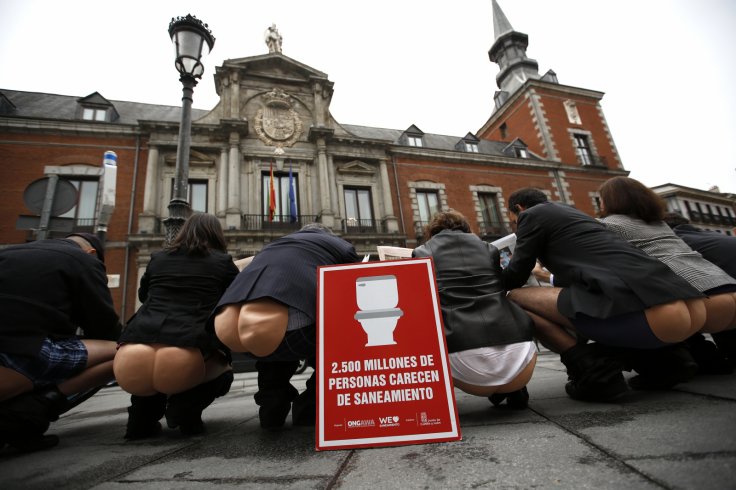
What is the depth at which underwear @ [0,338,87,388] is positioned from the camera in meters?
1.68

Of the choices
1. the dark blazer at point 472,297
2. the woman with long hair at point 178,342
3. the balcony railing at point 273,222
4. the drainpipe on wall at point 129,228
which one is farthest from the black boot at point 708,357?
the drainpipe on wall at point 129,228

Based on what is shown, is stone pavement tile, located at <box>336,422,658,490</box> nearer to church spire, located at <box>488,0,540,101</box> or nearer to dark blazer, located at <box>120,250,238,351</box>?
dark blazer, located at <box>120,250,238,351</box>

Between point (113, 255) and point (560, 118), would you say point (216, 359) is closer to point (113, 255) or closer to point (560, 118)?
point (113, 255)

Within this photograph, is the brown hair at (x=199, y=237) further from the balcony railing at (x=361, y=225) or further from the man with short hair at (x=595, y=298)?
the balcony railing at (x=361, y=225)

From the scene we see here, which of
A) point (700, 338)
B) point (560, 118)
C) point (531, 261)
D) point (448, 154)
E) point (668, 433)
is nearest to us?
point (668, 433)

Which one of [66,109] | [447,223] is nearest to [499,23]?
[66,109]

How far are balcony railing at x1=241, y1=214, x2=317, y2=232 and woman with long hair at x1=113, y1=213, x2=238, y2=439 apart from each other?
9.99m

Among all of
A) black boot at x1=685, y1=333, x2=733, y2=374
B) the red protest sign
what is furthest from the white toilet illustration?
black boot at x1=685, y1=333, x2=733, y2=374

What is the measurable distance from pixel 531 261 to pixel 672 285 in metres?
0.65

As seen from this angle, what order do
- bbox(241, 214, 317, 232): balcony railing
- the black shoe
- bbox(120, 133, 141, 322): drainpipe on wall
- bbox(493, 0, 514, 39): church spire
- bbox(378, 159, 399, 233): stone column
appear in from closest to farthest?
the black shoe < bbox(120, 133, 141, 322): drainpipe on wall < bbox(241, 214, 317, 232): balcony railing < bbox(378, 159, 399, 233): stone column < bbox(493, 0, 514, 39): church spire

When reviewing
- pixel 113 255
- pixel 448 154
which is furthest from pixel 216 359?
pixel 448 154

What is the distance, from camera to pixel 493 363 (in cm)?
170

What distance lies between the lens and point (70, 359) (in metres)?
1.89

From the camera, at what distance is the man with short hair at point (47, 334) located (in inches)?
65.4
